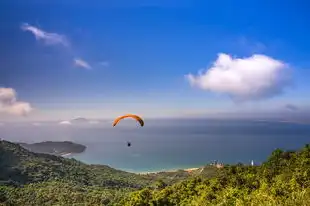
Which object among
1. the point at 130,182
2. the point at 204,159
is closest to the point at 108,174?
the point at 130,182

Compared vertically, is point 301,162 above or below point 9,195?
above

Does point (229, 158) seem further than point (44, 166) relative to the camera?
Yes

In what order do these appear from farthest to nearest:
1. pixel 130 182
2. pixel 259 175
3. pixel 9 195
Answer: pixel 130 182
pixel 9 195
pixel 259 175

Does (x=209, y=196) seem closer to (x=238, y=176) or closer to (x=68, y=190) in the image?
(x=238, y=176)

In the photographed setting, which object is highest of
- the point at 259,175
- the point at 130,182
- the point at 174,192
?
the point at 259,175

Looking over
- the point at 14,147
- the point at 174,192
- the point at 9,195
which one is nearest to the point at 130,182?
the point at 9,195

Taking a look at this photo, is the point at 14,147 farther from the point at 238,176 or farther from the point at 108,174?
the point at 238,176

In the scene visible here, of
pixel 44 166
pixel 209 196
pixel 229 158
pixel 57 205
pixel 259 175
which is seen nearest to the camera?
pixel 209 196
